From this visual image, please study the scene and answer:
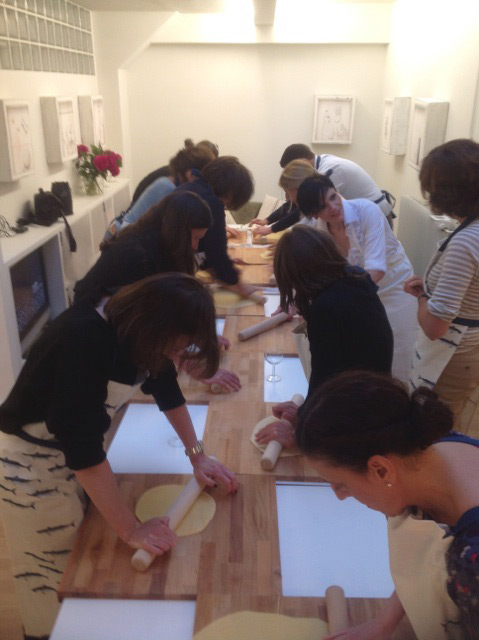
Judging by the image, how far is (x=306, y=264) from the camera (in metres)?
1.34

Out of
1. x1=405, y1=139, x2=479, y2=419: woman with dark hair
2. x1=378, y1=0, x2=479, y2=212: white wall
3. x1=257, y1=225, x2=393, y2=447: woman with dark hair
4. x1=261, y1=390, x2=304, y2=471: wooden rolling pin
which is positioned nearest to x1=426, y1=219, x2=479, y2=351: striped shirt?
x1=405, y1=139, x2=479, y2=419: woman with dark hair

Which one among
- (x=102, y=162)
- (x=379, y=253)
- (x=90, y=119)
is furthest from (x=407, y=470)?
(x=90, y=119)

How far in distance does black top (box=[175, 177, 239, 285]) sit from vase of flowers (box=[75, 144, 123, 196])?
2.28 m

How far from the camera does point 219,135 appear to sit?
5855 mm

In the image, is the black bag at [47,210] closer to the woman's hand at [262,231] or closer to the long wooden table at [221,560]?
the woman's hand at [262,231]

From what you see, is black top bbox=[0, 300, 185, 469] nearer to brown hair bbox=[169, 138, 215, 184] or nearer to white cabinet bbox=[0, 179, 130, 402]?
brown hair bbox=[169, 138, 215, 184]

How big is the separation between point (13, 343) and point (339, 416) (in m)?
2.53

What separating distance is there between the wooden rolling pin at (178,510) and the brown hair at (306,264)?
51cm

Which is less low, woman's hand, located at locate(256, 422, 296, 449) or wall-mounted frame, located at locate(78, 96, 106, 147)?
wall-mounted frame, located at locate(78, 96, 106, 147)

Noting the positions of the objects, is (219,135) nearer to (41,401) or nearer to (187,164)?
(187,164)

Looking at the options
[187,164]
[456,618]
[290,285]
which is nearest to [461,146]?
[290,285]

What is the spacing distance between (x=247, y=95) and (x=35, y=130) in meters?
2.60

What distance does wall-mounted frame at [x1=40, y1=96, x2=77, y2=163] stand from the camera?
157 inches

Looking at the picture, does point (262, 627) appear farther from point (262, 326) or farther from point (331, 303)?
point (262, 326)
